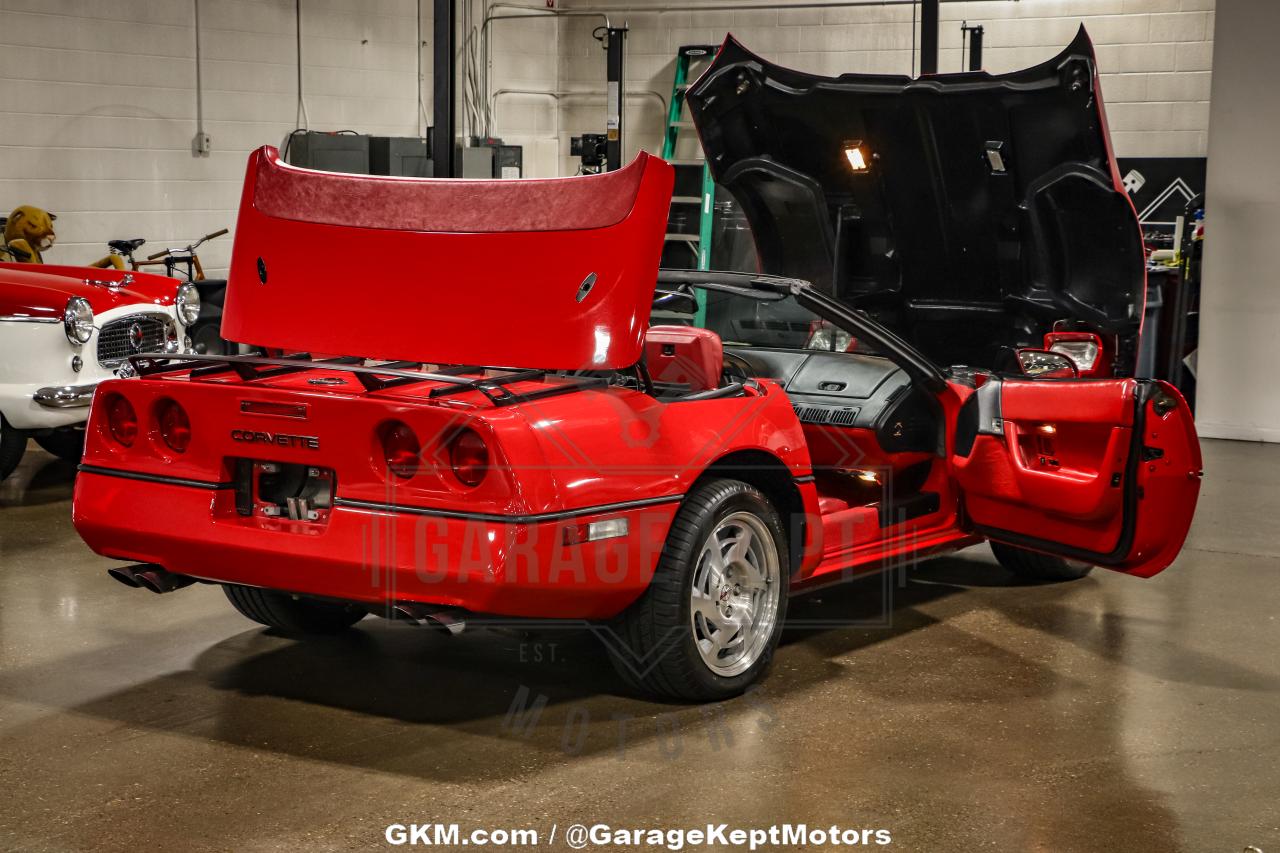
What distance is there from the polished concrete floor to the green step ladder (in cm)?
733

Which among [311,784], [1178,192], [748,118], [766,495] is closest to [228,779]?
[311,784]

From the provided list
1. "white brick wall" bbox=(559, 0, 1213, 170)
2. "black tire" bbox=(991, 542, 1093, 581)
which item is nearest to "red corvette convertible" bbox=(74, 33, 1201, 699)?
"black tire" bbox=(991, 542, 1093, 581)

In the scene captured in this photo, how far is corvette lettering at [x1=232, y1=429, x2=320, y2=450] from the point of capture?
3512 millimetres

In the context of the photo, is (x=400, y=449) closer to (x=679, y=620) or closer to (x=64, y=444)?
(x=679, y=620)

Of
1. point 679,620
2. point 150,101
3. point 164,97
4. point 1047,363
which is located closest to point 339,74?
point 164,97

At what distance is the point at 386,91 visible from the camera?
42.8 ft

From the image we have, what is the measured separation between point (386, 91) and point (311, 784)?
1060 centimetres

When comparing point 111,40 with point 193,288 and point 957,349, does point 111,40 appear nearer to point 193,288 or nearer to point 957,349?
point 193,288

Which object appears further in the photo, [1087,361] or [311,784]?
[1087,361]

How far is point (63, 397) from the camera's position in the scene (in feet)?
22.1

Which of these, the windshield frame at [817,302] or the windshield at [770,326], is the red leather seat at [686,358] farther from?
the windshield at [770,326]

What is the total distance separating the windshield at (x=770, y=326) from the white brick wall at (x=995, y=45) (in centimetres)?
859

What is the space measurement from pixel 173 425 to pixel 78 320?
348cm

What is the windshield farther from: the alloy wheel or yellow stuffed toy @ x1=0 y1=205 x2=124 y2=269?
yellow stuffed toy @ x1=0 y1=205 x2=124 y2=269
